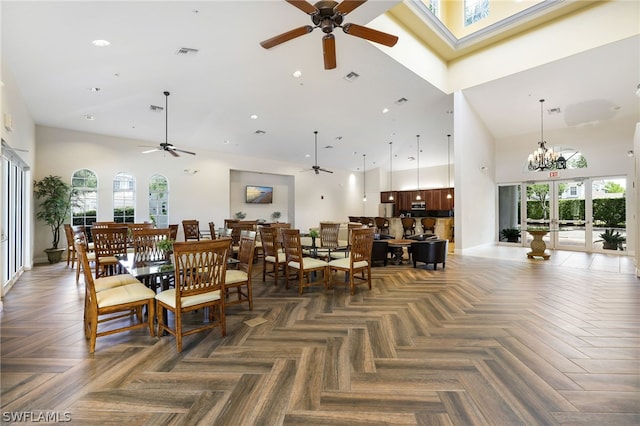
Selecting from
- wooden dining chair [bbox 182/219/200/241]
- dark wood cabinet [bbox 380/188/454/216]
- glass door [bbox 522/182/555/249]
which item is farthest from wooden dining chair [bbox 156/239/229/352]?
dark wood cabinet [bbox 380/188/454/216]

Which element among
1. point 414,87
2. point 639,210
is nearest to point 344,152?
point 414,87

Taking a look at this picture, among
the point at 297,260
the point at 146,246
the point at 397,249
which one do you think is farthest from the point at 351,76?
the point at 146,246

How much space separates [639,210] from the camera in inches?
198

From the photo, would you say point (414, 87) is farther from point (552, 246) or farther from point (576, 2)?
point (552, 246)

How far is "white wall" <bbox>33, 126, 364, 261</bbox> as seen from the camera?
22.9ft

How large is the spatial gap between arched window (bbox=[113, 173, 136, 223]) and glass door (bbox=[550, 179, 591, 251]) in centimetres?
1201

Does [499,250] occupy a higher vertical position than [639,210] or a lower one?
lower

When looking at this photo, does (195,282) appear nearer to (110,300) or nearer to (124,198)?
(110,300)

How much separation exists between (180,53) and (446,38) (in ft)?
18.6

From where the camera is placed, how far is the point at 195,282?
263cm

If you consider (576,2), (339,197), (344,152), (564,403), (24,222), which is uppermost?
(576,2)

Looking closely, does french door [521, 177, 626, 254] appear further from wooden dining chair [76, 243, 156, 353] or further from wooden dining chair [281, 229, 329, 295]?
wooden dining chair [76, 243, 156, 353]

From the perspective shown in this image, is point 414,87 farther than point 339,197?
No

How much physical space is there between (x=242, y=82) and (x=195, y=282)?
485 cm
